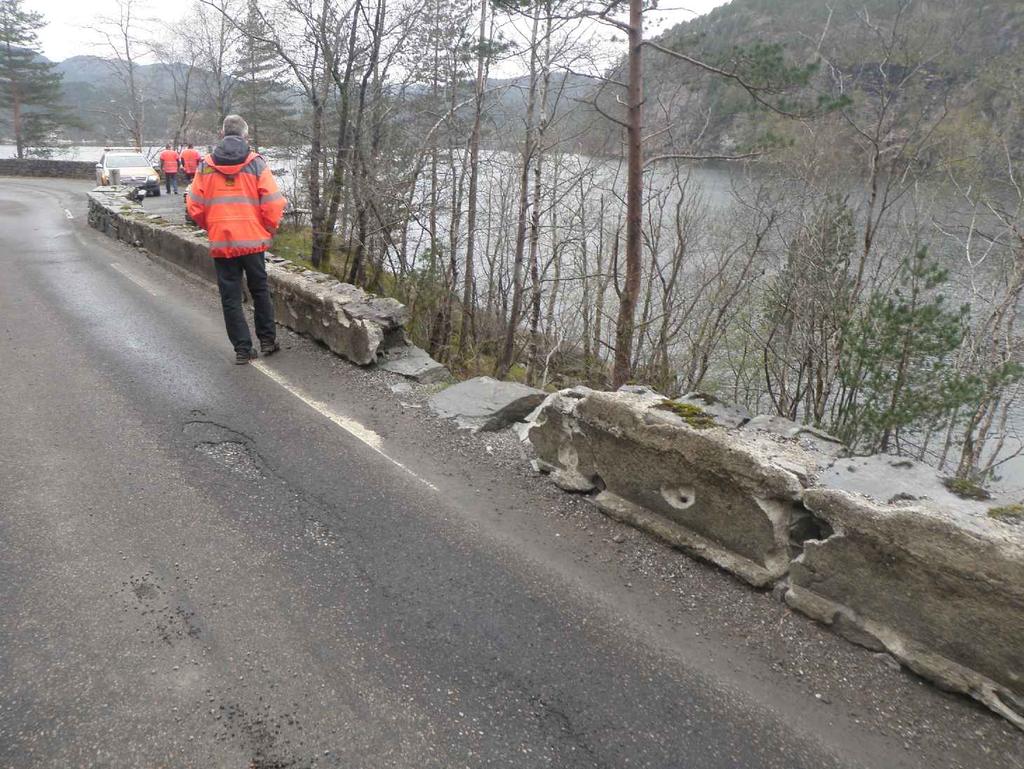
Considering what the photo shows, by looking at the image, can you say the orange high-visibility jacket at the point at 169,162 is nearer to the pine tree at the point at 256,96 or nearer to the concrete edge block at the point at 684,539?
the pine tree at the point at 256,96

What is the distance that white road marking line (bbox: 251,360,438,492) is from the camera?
504 centimetres

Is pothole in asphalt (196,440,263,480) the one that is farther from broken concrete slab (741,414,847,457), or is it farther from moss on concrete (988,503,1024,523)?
moss on concrete (988,503,1024,523)

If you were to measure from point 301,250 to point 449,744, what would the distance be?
17.9 metres

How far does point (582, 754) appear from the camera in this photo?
264 centimetres

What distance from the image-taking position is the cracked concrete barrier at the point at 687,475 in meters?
3.62

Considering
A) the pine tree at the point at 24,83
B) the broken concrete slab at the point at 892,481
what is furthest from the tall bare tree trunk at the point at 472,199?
the pine tree at the point at 24,83

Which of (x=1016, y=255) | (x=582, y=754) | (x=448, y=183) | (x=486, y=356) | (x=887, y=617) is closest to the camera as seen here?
(x=582, y=754)

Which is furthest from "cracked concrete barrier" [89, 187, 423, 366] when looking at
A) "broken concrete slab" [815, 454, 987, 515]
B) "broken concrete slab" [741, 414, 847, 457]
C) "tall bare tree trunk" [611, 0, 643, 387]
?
"tall bare tree trunk" [611, 0, 643, 387]

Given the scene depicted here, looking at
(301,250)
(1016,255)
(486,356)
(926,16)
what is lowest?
(486,356)

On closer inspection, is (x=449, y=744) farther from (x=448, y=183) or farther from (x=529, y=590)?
(x=448, y=183)

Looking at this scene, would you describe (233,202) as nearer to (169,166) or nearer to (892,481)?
(892,481)

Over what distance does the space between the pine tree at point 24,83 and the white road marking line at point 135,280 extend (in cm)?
4555

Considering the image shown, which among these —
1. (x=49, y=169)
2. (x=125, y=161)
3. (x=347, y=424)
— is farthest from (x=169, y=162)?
(x=347, y=424)

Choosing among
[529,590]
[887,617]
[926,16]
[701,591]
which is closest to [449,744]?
[529,590]
